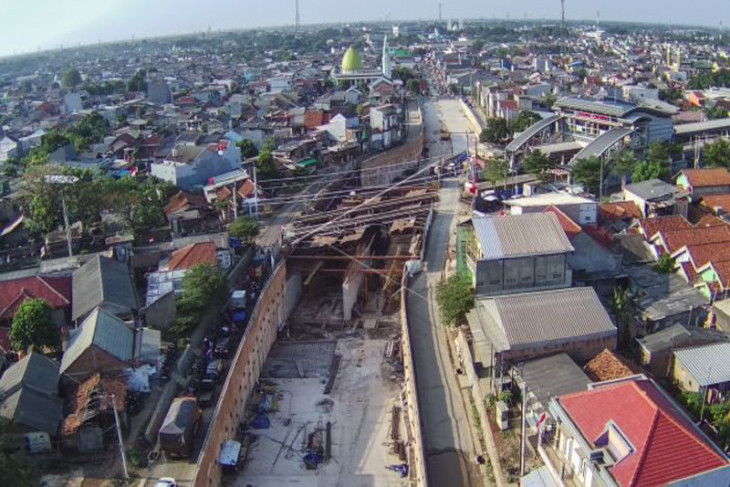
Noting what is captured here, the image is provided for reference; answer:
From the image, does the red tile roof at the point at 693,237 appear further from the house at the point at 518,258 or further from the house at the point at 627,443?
the house at the point at 627,443

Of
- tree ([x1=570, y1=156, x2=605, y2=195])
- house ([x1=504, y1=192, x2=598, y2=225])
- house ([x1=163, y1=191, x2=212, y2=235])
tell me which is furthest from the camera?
tree ([x1=570, y1=156, x2=605, y2=195])

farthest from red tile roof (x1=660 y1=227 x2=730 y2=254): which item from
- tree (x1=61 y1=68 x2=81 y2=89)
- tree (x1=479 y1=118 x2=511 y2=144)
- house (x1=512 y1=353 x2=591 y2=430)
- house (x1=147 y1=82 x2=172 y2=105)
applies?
tree (x1=61 y1=68 x2=81 y2=89)

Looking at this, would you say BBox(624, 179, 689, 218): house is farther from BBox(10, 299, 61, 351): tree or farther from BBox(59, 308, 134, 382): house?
BBox(10, 299, 61, 351): tree

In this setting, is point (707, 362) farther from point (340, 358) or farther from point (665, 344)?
point (340, 358)

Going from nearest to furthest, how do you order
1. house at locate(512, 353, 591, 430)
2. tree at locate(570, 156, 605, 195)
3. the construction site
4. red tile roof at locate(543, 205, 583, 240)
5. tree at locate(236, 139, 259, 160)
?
house at locate(512, 353, 591, 430) < the construction site < red tile roof at locate(543, 205, 583, 240) < tree at locate(570, 156, 605, 195) < tree at locate(236, 139, 259, 160)

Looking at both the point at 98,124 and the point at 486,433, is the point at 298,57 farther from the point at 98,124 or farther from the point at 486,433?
the point at 486,433

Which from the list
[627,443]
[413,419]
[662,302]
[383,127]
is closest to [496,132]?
[383,127]
